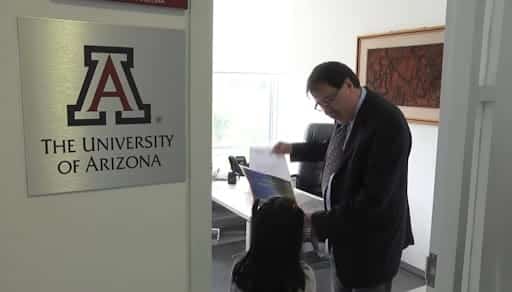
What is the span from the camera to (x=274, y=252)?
4.88 ft

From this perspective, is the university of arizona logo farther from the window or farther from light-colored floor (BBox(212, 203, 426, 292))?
the window

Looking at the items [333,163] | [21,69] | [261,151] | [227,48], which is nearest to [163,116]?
[21,69]

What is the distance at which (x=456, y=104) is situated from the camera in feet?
3.47

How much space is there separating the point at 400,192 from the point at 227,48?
11.0 ft

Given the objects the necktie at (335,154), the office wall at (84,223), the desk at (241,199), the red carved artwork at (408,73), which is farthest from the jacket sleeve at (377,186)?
the red carved artwork at (408,73)

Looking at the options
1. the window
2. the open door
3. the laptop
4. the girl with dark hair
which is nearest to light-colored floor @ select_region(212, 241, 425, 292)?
the window

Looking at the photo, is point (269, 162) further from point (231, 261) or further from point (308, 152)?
point (231, 261)

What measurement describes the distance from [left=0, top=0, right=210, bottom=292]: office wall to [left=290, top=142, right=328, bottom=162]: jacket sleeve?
1.46 meters

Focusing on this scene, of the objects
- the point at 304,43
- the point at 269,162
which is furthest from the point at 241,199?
the point at 304,43

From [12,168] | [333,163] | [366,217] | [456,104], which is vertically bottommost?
[366,217]

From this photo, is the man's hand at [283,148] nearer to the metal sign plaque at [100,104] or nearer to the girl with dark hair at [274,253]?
the girl with dark hair at [274,253]

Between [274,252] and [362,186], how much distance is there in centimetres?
47

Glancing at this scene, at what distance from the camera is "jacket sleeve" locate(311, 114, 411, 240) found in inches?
66.0

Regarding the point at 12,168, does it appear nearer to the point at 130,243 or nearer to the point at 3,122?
the point at 3,122
